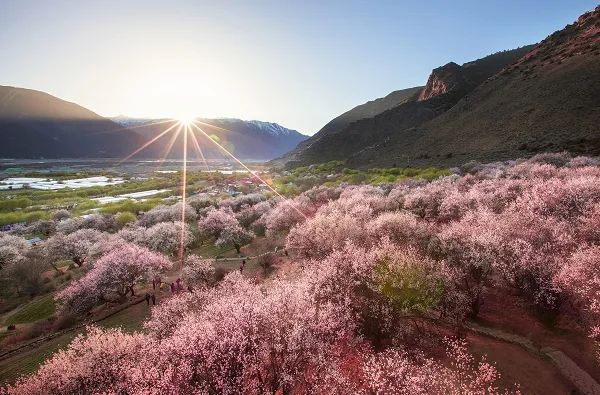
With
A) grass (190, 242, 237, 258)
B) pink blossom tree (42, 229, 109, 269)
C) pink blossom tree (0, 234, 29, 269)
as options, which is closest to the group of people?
grass (190, 242, 237, 258)

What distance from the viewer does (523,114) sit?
271 ft

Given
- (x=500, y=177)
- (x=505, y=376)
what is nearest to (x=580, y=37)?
(x=500, y=177)

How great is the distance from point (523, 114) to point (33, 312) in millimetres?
99896

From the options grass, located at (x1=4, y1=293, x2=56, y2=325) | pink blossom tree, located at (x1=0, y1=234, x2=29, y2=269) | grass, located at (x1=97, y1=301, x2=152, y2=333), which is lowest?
grass, located at (x1=4, y1=293, x2=56, y2=325)

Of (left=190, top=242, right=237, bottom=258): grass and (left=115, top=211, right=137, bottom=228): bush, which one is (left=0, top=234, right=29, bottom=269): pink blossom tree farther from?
(left=190, top=242, right=237, bottom=258): grass

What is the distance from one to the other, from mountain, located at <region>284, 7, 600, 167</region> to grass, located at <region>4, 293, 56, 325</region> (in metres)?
80.5

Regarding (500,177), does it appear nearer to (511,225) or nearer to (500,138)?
(511,225)

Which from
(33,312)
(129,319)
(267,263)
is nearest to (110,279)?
(129,319)

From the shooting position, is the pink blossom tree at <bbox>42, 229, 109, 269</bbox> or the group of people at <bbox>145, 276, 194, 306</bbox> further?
the pink blossom tree at <bbox>42, 229, 109, 269</bbox>

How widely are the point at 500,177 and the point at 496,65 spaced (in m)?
132

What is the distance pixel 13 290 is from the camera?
47.0 m

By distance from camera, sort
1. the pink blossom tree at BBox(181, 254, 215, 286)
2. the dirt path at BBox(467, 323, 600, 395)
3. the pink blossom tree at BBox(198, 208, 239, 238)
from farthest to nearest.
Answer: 1. the pink blossom tree at BBox(198, 208, 239, 238)
2. the pink blossom tree at BBox(181, 254, 215, 286)
3. the dirt path at BBox(467, 323, 600, 395)

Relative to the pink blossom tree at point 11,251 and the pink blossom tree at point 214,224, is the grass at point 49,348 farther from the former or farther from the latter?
the pink blossom tree at point 11,251

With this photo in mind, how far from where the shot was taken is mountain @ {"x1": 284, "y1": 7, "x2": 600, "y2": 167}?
7125 cm
